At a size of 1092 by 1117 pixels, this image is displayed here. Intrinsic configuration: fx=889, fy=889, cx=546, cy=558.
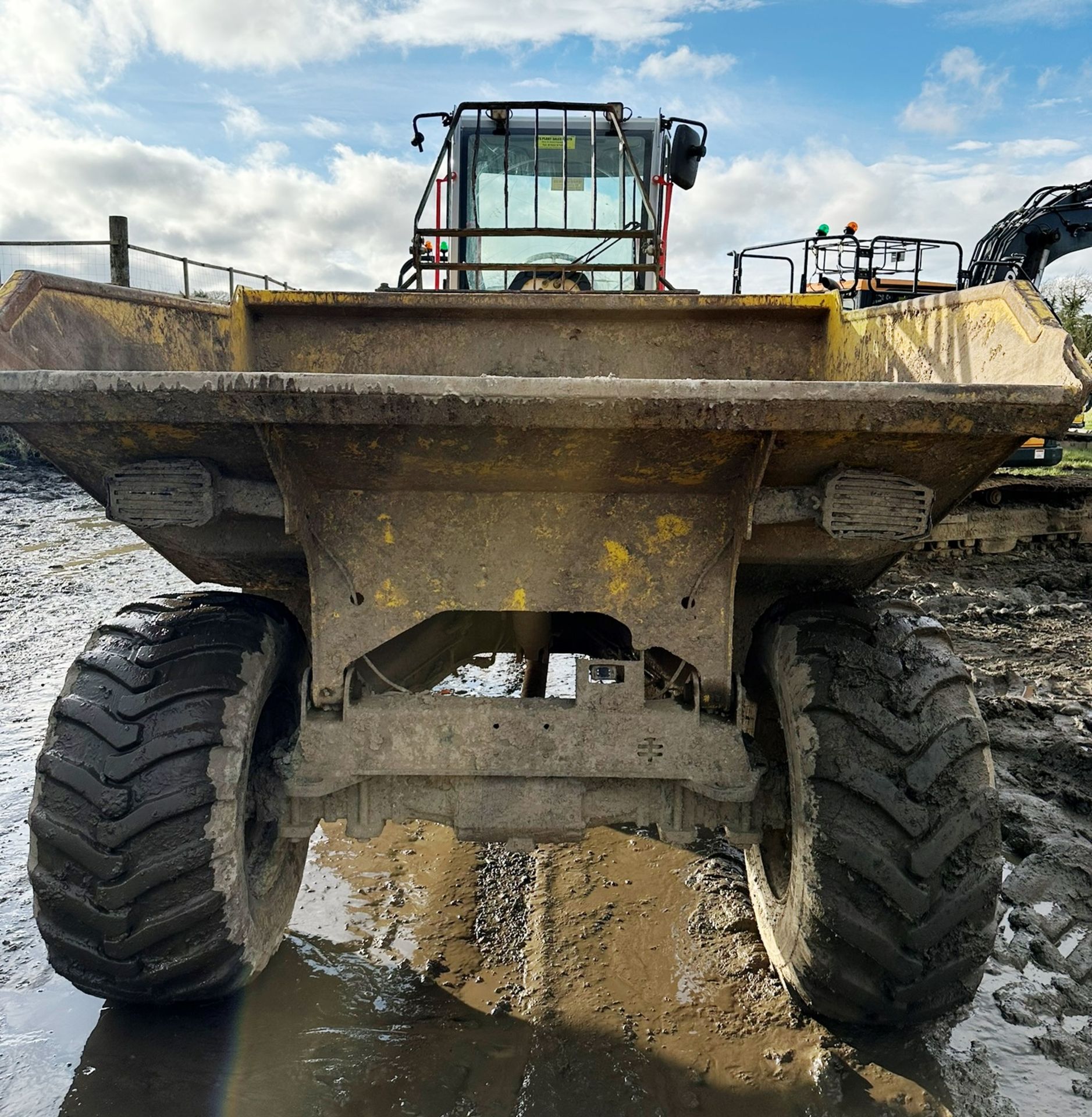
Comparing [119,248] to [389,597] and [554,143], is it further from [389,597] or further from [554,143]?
[389,597]

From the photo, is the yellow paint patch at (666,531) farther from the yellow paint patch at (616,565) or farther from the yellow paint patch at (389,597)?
the yellow paint patch at (389,597)

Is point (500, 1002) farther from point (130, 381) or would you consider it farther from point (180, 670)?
point (130, 381)

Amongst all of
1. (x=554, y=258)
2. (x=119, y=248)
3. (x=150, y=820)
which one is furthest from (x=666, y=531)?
(x=119, y=248)

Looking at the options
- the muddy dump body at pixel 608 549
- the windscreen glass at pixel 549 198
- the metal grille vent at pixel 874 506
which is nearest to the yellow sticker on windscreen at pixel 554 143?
the windscreen glass at pixel 549 198

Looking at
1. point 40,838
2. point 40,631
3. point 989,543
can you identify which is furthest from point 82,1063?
point 989,543

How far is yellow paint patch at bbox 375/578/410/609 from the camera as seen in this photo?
2.15 metres

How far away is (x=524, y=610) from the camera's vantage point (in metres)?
2.17

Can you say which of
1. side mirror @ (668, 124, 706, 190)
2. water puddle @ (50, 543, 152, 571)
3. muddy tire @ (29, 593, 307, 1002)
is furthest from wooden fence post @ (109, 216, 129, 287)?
muddy tire @ (29, 593, 307, 1002)

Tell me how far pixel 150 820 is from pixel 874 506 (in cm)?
174

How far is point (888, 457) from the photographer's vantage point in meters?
1.91

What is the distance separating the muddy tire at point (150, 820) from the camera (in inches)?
77.5

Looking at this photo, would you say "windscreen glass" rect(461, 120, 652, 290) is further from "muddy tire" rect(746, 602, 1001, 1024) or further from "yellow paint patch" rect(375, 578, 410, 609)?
"muddy tire" rect(746, 602, 1001, 1024)

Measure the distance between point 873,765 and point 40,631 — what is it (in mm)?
5468

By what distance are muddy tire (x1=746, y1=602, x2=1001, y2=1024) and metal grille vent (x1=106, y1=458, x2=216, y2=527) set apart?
4.69ft
